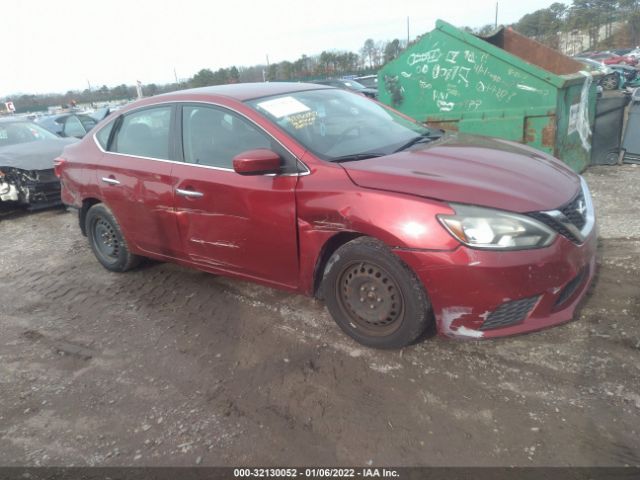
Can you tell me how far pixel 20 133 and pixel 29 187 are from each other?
6.11 ft

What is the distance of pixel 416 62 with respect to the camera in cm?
684

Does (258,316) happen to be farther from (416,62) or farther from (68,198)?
(416,62)

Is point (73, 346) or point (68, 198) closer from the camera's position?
point (73, 346)

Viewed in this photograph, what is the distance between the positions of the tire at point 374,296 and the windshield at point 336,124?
676 mm

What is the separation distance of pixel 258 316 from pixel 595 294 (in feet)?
8.08

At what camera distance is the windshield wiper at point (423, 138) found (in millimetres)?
3363

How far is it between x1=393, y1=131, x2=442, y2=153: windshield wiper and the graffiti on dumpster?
274cm

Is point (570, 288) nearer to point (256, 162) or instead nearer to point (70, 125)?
point (256, 162)

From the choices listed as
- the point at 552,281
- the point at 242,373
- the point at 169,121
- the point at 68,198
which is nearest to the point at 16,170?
the point at 68,198

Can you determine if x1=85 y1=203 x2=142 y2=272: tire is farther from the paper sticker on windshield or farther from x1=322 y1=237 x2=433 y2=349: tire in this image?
x1=322 y1=237 x2=433 y2=349: tire

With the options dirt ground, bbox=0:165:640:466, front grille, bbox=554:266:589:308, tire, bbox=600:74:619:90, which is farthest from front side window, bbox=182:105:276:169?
tire, bbox=600:74:619:90

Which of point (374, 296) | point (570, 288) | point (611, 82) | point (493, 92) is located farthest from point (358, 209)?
point (611, 82)

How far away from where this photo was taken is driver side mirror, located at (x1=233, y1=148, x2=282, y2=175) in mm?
2945

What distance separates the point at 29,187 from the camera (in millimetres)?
7020
